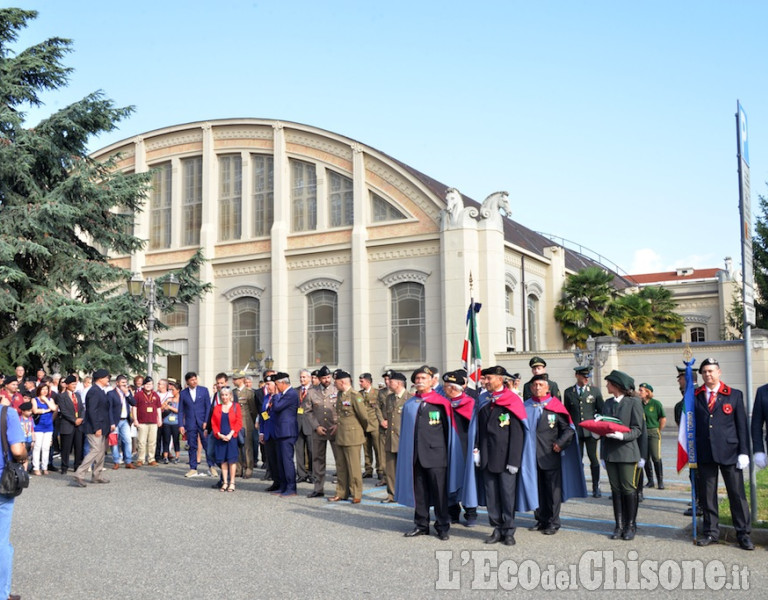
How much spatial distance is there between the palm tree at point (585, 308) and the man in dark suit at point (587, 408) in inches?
839

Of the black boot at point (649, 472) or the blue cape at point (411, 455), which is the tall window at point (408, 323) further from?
the blue cape at point (411, 455)

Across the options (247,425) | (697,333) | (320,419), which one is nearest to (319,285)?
(247,425)

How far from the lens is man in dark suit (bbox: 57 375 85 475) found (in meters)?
16.3

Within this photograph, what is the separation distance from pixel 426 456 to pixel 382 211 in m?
22.5

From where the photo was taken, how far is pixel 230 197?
34.7 m

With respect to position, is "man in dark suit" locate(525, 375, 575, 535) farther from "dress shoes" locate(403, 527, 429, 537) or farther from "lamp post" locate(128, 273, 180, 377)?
"lamp post" locate(128, 273, 180, 377)

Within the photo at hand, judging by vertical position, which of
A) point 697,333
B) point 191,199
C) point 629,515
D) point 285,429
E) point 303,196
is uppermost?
point 191,199

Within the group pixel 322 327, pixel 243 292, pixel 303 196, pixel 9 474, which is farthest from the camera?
pixel 243 292

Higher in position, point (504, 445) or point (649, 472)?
point (504, 445)

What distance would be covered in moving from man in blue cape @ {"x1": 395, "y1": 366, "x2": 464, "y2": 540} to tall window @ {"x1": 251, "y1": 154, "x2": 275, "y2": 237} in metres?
24.7

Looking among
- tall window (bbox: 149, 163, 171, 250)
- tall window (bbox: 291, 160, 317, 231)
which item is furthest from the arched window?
tall window (bbox: 149, 163, 171, 250)

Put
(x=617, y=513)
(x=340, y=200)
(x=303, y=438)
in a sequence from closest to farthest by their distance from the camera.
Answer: (x=617, y=513) → (x=303, y=438) → (x=340, y=200)

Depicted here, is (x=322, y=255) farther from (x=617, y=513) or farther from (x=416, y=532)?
(x=617, y=513)

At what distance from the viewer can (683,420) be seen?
9.22 m
